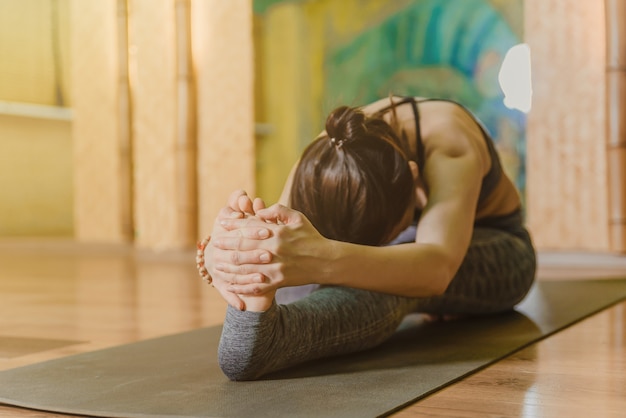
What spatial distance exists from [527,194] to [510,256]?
6.67 ft

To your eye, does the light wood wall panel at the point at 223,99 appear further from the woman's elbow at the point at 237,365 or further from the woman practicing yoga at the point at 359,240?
the woman's elbow at the point at 237,365

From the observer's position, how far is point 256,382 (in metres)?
1.08

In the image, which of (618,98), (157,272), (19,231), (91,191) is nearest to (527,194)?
(618,98)

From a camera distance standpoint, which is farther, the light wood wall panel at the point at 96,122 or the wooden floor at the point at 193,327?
the light wood wall panel at the point at 96,122

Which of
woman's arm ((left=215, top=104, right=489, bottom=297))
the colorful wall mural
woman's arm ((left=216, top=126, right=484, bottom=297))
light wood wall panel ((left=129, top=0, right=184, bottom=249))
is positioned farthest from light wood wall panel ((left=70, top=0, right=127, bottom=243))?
woman's arm ((left=216, top=126, right=484, bottom=297))

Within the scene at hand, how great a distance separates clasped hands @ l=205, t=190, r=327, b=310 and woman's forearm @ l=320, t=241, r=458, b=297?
3cm

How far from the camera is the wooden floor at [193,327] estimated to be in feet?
3.15

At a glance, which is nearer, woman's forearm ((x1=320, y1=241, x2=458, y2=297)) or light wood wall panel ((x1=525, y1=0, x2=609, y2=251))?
woman's forearm ((x1=320, y1=241, x2=458, y2=297))

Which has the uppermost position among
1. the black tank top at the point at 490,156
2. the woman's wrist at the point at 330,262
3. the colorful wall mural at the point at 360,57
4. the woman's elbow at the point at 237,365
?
the colorful wall mural at the point at 360,57

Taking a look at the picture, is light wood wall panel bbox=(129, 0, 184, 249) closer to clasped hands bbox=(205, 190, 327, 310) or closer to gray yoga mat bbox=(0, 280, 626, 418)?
gray yoga mat bbox=(0, 280, 626, 418)

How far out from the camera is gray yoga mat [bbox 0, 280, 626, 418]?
0.94 m

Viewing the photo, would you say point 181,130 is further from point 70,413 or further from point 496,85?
point 70,413

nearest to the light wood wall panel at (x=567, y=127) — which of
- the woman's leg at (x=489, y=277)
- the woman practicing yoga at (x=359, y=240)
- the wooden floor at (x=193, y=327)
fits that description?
the wooden floor at (x=193, y=327)

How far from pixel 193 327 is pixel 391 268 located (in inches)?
28.9
